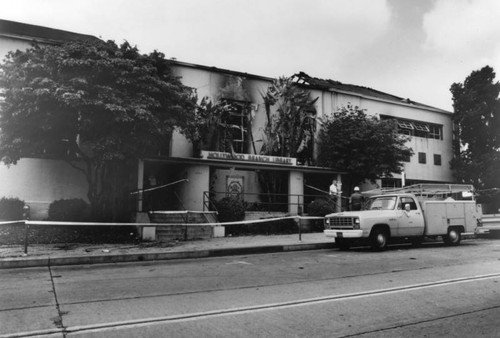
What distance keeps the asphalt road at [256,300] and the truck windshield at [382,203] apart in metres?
3.81

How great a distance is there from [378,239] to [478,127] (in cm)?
2199

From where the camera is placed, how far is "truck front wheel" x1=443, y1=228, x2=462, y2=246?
1522 cm

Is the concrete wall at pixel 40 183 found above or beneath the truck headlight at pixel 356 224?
above

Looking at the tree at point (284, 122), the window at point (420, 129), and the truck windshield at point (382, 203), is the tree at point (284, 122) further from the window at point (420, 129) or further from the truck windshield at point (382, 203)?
the window at point (420, 129)

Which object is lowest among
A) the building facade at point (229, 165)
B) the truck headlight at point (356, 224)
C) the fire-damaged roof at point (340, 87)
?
the truck headlight at point (356, 224)

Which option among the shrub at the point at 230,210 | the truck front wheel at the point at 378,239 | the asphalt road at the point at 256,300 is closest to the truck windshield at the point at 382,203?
the truck front wheel at the point at 378,239

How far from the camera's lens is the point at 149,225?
605 inches

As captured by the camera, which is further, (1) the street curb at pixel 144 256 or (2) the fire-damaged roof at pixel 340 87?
(2) the fire-damaged roof at pixel 340 87

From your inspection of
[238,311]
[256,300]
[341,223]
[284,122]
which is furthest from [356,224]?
[284,122]

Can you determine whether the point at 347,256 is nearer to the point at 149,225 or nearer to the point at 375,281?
the point at 375,281

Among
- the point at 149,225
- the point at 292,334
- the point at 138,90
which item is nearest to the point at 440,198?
the point at 149,225

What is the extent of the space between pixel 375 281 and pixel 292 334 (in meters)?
3.77

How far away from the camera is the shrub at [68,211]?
654 inches

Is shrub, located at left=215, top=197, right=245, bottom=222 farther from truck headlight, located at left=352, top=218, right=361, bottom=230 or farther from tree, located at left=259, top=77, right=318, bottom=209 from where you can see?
truck headlight, located at left=352, top=218, right=361, bottom=230
